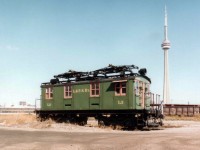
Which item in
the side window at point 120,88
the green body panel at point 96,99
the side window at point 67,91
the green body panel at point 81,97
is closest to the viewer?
the green body panel at point 96,99

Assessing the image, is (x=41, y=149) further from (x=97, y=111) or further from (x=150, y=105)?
(x=150, y=105)

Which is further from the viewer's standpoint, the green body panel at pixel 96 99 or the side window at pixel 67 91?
the side window at pixel 67 91

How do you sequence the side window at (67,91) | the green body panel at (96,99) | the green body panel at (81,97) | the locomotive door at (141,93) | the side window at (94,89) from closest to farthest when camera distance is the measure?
the green body panel at (96,99) < the locomotive door at (141,93) < the side window at (94,89) < the green body panel at (81,97) < the side window at (67,91)

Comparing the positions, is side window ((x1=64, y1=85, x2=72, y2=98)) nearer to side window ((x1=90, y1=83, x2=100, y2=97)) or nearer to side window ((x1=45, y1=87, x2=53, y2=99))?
side window ((x1=45, y1=87, x2=53, y2=99))

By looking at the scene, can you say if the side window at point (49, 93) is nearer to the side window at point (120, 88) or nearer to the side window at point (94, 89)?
the side window at point (94, 89)

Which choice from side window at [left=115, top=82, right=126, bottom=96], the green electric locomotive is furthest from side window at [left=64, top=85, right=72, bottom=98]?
side window at [left=115, top=82, right=126, bottom=96]

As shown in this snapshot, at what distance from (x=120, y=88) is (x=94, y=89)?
2460mm

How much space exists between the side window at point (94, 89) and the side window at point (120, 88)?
5.53 feet

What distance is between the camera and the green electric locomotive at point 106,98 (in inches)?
810

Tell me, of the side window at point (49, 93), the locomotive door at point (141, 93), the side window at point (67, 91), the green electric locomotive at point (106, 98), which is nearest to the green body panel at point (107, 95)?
the green electric locomotive at point (106, 98)

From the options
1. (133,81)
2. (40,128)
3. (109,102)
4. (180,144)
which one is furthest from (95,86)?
(180,144)

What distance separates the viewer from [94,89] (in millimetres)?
22812

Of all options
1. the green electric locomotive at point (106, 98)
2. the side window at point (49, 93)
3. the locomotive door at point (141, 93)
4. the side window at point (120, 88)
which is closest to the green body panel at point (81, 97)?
the green electric locomotive at point (106, 98)

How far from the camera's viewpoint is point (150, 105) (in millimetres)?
23156
